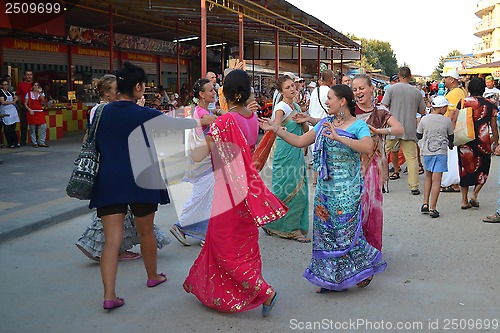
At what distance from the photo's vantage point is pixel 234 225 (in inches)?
146

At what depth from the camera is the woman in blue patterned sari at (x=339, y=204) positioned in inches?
161

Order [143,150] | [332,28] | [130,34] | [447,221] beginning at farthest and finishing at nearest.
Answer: [130,34]
[332,28]
[447,221]
[143,150]

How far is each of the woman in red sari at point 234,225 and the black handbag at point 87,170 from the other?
682mm

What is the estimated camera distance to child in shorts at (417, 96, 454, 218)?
677cm

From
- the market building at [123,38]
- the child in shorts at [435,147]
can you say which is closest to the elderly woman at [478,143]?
the child in shorts at [435,147]

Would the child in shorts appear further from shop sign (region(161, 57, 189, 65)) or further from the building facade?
the building facade

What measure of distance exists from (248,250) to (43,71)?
15.5m

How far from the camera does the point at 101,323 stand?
3.67 meters

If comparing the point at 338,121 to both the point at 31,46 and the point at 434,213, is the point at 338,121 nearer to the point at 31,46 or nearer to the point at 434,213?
the point at 434,213

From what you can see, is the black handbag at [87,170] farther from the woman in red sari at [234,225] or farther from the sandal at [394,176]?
the sandal at [394,176]

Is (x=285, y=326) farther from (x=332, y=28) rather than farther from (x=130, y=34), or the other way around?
(x=130, y=34)

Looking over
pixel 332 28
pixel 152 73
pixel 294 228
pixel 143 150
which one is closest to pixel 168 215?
pixel 294 228

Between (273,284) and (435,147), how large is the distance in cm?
335

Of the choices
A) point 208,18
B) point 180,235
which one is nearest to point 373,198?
point 180,235
